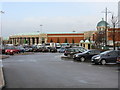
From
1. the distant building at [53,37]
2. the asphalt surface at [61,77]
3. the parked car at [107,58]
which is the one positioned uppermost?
the distant building at [53,37]

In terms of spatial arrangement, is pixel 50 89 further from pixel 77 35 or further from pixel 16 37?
pixel 16 37

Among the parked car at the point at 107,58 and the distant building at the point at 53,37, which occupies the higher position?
the distant building at the point at 53,37

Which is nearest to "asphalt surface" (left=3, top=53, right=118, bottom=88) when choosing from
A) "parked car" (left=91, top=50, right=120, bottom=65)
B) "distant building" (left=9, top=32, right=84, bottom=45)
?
"parked car" (left=91, top=50, right=120, bottom=65)

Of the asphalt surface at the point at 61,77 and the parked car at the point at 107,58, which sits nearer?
the asphalt surface at the point at 61,77

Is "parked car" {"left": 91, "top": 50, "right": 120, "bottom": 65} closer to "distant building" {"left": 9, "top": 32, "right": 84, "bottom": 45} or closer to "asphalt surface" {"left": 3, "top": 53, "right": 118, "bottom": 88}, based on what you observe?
"asphalt surface" {"left": 3, "top": 53, "right": 118, "bottom": 88}

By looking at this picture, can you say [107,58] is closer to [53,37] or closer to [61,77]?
[61,77]

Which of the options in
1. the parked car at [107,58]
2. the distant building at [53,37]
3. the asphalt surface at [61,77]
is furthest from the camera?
the distant building at [53,37]

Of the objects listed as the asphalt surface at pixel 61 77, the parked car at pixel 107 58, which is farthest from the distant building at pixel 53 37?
the asphalt surface at pixel 61 77

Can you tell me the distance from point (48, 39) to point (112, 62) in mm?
110346

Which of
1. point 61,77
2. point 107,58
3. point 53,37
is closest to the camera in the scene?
point 61,77

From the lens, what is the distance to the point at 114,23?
40.6 meters

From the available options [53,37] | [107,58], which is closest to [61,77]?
[107,58]

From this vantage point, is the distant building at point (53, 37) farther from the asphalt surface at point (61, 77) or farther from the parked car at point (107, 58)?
the asphalt surface at point (61, 77)

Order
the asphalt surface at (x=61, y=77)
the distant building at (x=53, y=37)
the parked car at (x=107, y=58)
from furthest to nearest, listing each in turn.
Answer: the distant building at (x=53, y=37) → the parked car at (x=107, y=58) → the asphalt surface at (x=61, y=77)
